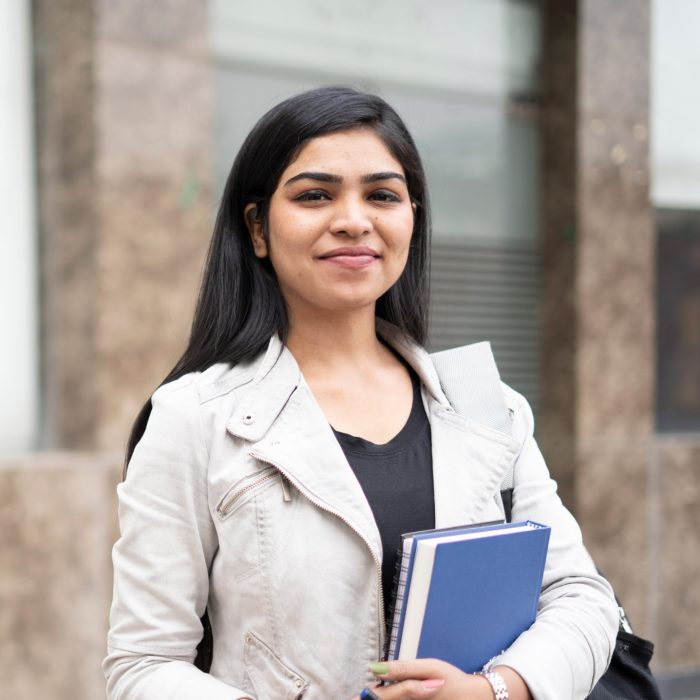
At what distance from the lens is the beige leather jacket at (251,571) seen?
1979mm

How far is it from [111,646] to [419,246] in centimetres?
106

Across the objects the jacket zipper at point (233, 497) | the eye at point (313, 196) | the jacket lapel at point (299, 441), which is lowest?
the jacket zipper at point (233, 497)

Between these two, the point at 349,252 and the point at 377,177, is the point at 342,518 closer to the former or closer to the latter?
the point at 349,252

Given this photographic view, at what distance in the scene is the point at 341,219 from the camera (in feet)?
6.79

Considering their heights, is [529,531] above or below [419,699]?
above

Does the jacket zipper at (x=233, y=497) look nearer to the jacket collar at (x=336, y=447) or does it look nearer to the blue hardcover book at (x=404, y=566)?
the jacket collar at (x=336, y=447)

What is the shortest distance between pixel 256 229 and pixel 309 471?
53cm

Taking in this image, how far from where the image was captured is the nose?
2.06 metres

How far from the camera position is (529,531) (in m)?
1.93

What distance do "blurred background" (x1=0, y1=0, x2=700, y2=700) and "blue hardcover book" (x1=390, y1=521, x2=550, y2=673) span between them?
2.98 metres

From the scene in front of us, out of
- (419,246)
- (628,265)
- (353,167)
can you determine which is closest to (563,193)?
(628,265)

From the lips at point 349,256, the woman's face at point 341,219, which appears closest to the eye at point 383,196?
the woman's face at point 341,219

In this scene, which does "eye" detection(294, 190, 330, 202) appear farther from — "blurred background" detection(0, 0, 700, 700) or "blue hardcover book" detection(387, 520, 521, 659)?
"blurred background" detection(0, 0, 700, 700)

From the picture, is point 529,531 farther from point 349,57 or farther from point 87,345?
point 349,57
